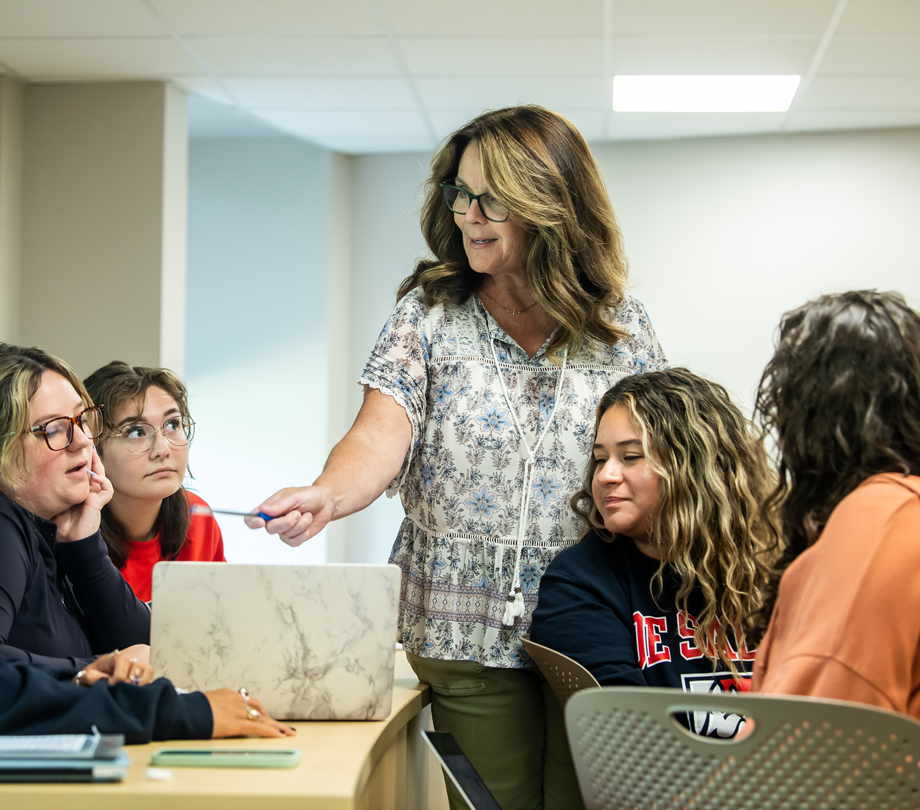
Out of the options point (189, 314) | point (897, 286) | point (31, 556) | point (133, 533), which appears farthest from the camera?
point (189, 314)

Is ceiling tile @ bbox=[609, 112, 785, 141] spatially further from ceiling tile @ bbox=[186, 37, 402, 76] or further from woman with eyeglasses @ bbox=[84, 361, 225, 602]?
woman with eyeglasses @ bbox=[84, 361, 225, 602]

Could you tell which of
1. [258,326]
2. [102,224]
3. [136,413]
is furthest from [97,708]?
[258,326]

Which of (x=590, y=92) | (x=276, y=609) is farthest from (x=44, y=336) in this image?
(x=276, y=609)

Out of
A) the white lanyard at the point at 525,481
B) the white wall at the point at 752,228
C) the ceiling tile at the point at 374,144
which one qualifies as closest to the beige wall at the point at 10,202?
the ceiling tile at the point at 374,144

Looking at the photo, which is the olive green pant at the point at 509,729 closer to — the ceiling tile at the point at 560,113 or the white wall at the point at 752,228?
the ceiling tile at the point at 560,113

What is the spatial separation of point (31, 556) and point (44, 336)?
2.93 meters

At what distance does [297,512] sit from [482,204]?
65 centimetres

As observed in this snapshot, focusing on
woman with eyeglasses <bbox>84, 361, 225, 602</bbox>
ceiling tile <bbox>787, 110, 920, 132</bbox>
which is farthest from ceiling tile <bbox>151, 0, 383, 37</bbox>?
ceiling tile <bbox>787, 110, 920, 132</bbox>

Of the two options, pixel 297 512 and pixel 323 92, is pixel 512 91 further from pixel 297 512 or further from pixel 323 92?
pixel 297 512

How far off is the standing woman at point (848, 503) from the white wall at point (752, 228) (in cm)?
378

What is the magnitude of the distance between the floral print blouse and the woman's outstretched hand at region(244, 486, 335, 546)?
0.82 feet

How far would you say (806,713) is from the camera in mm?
746

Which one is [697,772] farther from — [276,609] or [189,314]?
[189,314]

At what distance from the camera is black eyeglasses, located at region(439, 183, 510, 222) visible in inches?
64.5
